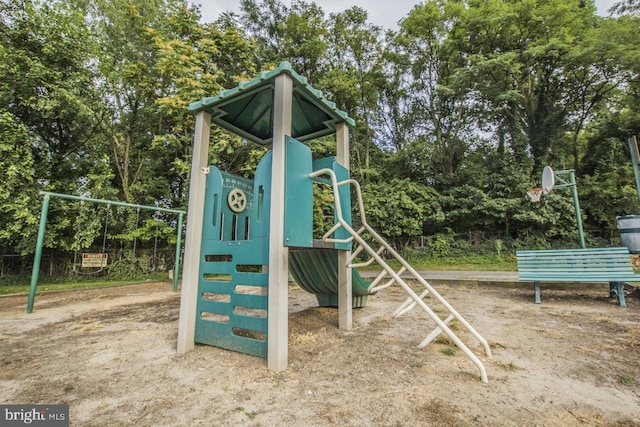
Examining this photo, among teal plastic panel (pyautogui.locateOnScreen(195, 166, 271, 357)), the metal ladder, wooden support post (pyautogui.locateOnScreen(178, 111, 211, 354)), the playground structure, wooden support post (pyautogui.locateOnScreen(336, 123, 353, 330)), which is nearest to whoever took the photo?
the metal ladder

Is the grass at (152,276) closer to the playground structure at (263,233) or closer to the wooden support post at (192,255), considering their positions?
the wooden support post at (192,255)

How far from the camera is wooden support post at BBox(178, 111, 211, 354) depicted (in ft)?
8.59

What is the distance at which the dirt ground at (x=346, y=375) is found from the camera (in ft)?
5.03

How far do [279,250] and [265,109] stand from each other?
1.86 metres

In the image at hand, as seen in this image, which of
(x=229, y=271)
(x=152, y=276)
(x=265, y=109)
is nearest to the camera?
(x=229, y=271)

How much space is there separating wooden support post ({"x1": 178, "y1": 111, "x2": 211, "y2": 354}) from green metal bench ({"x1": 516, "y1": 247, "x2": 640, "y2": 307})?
503 centimetres

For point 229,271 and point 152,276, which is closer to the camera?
point 229,271

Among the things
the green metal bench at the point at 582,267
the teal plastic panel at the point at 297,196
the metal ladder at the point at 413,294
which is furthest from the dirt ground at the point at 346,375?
the teal plastic panel at the point at 297,196

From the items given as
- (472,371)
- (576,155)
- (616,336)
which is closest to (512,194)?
(576,155)

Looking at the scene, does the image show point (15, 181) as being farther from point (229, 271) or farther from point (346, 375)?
point (346, 375)

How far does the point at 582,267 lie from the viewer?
4.39m

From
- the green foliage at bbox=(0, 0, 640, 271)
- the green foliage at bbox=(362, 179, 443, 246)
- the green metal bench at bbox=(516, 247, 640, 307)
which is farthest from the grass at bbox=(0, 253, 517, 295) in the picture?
the green metal bench at bbox=(516, 247, 640, 307)

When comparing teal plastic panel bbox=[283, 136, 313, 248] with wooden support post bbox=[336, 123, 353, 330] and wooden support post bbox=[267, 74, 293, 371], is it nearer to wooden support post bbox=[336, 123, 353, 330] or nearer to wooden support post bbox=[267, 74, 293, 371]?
wooden support post bbox=[267, 74, 293, 371]

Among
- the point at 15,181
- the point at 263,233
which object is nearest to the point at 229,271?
the point at 263,233
